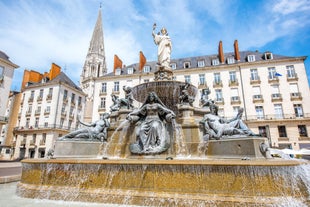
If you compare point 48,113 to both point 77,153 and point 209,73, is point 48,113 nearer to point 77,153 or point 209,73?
point 209,73

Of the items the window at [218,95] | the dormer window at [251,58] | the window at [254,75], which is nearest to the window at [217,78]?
the window at [218,95]

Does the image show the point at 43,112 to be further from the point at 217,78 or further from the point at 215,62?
the point at 215,62

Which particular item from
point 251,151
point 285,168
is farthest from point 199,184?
point 251,151

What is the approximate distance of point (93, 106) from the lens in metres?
40.3

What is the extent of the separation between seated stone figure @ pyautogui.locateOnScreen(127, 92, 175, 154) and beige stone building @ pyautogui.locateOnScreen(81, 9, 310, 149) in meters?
20.8

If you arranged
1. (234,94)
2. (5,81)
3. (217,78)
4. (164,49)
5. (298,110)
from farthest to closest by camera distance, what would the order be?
(217,78) < (234,94) < (5,81) < (298,110) < (164,49)

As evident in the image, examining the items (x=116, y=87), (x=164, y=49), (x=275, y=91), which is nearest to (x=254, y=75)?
(x=275, y=91)

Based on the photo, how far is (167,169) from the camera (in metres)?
4.07

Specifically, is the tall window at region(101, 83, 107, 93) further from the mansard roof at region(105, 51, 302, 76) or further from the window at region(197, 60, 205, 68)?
the window at region(197, 60, 205, 68)

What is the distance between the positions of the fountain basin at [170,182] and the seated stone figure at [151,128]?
5.46ft

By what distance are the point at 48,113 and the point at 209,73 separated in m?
32.8

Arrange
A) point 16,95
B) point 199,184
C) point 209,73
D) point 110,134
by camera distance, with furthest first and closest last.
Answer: point 16,95 → point 209,73 → point 110,134 → point 199,184

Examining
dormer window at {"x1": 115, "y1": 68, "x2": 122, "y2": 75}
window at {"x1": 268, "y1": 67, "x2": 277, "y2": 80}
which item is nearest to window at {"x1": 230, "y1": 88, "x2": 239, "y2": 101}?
window at {"x1": 268, "y1": 67, "x2": 277, "y2": 80}

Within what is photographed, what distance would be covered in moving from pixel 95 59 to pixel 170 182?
62939 mm
